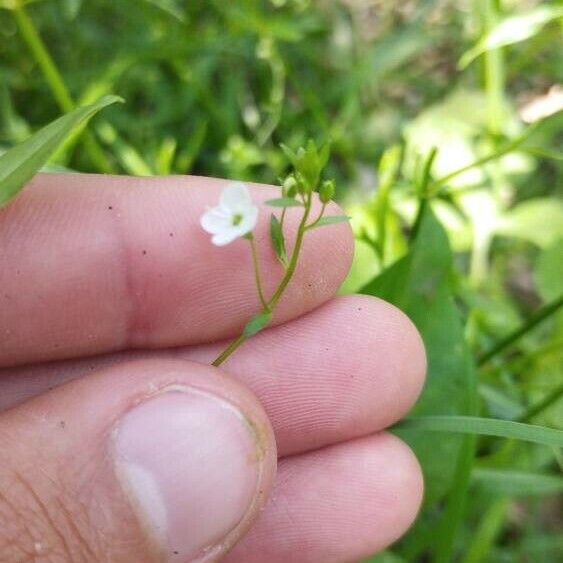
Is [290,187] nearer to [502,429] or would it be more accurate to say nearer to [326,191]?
[326,191]

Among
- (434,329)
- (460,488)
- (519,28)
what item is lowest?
(460,488)

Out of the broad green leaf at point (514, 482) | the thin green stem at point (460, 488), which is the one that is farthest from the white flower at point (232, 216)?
the broad green leaf at point (514, 482)

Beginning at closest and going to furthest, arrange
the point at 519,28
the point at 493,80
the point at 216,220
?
1. the point at 216,220
2. the point at 519,28
3. the point at 493,80

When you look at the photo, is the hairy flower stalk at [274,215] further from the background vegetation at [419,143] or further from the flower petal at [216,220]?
the background vegetation at [419,143]

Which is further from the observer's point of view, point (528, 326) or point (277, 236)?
point (528, 326)

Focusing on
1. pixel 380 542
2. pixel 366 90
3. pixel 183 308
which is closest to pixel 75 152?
pixel 366 90

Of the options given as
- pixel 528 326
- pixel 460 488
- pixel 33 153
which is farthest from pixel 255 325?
pixel 528 326
